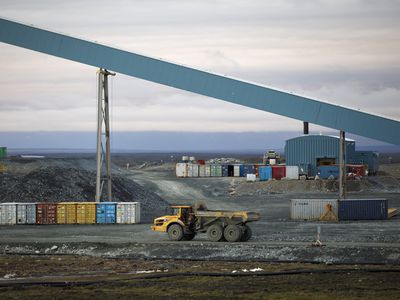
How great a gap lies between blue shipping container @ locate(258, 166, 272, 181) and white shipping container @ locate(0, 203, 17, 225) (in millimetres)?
45523

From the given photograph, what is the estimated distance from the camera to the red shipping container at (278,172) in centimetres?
9744

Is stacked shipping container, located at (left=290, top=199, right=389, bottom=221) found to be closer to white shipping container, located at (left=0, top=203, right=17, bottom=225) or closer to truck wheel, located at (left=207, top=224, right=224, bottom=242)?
truck wheel, located at (left=207, top=224, right=224, bottom=242)

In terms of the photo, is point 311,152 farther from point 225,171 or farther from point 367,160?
point 225,171

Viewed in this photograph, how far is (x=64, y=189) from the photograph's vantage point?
72.5 meters

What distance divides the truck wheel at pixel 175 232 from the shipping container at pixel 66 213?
14.3 meters

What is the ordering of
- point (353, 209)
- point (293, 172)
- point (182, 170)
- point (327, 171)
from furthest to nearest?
1. point (182, 170)
2. point (293, 172)
3. point (327, 171)
4. point (353, 209)

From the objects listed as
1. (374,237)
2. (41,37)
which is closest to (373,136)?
(374,237)

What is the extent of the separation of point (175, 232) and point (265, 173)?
177 ft

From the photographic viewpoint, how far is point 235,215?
1801 inches

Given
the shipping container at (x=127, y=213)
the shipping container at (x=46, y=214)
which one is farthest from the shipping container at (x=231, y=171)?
the shipping container at (x=46, y=214)

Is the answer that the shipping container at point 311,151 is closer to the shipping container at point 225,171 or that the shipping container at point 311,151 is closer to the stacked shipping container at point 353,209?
the shipping container at point 225,171

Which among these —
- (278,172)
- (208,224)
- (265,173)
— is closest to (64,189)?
(208,224)

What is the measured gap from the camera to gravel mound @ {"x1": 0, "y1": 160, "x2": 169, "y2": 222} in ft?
228

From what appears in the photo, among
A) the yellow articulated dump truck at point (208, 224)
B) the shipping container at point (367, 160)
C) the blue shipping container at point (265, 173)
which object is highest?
the shipping container at point (367, 160)
